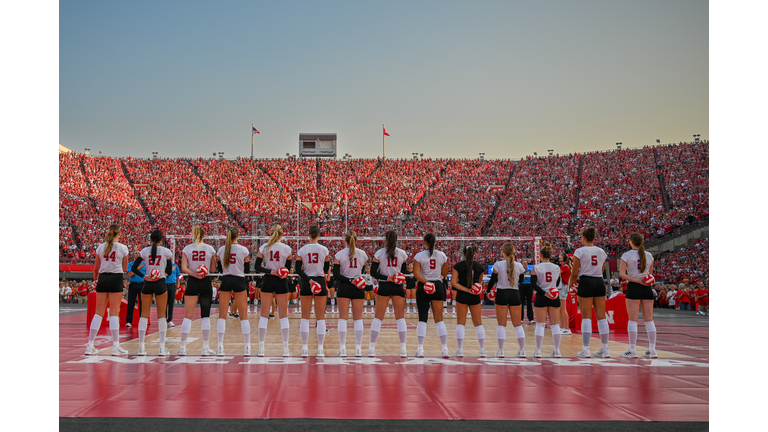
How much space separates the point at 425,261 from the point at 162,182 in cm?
4466

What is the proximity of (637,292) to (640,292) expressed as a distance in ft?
0.14

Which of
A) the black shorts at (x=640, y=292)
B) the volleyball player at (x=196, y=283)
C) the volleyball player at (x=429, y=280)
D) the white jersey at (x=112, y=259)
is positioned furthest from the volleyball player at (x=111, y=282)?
the black shorts at (x=640, y=292)

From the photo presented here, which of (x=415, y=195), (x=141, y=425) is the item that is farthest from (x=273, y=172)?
(x=141, y=425)

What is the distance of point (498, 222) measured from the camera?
38.6m

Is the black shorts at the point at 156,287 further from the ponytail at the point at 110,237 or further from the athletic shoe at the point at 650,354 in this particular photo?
the athletic shoe at the point at 650,354

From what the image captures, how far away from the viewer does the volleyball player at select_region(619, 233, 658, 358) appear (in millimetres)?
8438

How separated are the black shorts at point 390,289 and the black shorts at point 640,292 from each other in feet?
12.2

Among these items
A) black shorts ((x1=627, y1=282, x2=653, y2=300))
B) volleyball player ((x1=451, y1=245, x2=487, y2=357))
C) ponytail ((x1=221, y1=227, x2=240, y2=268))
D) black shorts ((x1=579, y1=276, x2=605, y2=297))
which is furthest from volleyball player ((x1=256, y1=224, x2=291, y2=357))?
black shorts ((x1=627, y1=282, x2=653, y2=300))

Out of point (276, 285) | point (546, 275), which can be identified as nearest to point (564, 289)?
point (546, 275)

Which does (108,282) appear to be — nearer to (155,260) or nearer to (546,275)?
(155,260)

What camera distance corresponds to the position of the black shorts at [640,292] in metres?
8.52

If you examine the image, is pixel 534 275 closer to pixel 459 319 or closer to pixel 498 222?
pixel 459 319

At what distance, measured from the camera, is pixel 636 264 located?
858 cm

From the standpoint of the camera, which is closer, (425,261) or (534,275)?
(425,261)
